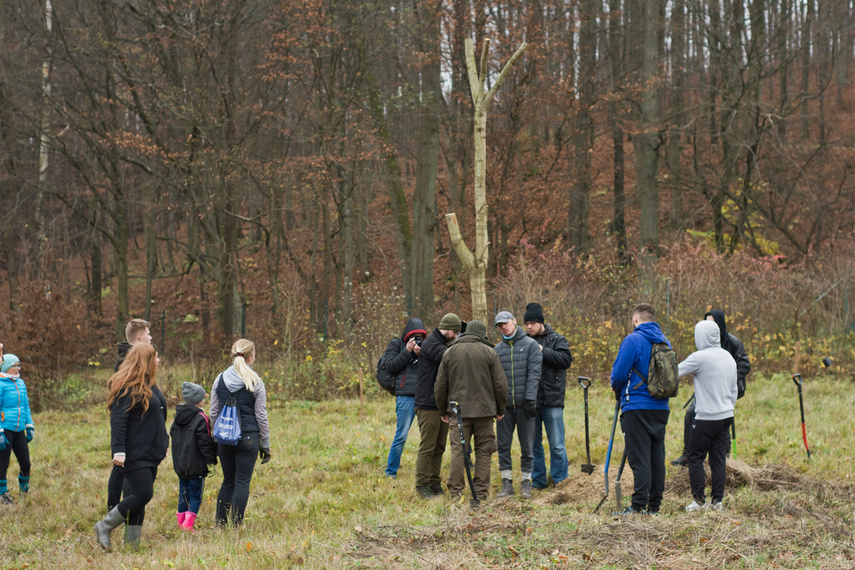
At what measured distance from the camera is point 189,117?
20031 mm

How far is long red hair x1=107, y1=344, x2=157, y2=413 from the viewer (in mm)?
6672

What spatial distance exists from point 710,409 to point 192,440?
16.2 ft

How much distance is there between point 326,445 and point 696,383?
237 inches

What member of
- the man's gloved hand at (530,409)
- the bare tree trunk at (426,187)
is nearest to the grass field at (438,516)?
the man's gloved hand at (530,409)

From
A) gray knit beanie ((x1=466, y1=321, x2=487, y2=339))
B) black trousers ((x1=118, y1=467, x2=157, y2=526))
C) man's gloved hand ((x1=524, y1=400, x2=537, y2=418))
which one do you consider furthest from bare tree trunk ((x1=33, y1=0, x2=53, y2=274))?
man's gloved hand ((x1=524, y1=400, x2=537, y2=418))

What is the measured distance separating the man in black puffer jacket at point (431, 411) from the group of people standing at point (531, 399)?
0.04 ft

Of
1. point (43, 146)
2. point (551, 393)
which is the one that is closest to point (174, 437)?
point (551, 393)

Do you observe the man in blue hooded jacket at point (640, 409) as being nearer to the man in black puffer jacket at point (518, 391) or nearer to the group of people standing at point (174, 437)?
the man in black puffer jacket at point (518, 391)

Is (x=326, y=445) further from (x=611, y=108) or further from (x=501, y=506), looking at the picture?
(x=611, y=108)

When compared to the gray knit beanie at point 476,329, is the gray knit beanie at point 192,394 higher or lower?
lower

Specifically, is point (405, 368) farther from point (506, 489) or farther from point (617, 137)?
point (617, 137)

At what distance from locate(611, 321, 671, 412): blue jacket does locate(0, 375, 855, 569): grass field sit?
1022 mm

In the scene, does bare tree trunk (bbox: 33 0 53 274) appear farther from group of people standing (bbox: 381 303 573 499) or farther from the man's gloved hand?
the man's gloved hand

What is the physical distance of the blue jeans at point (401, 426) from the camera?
374 inches
